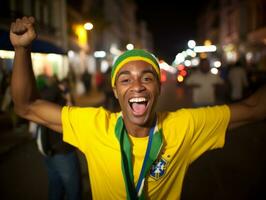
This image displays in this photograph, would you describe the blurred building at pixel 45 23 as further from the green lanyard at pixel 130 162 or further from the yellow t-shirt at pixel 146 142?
the green lanyard at pixel 130 162

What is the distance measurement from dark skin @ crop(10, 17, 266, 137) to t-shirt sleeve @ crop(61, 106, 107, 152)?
0.07 metres

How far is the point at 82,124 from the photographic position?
2475 mm

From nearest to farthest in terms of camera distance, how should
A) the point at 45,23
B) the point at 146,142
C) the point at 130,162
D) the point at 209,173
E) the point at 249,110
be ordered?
the point at 130,162 → the point at 146,142 → the point at 249,110 → the point at 209,173 → the point at 45,23

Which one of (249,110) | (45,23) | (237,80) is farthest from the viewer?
(45,23)

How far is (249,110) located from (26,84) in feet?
4.62

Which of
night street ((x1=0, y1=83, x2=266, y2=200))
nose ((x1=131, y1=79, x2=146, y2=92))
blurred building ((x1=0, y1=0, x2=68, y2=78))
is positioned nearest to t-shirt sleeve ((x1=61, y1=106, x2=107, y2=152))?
nose ((x1=131, y1=79, x2=146, y2=92))

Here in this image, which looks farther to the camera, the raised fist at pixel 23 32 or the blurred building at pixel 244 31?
the blurred building at pixel 244 31

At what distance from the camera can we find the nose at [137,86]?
7.85 ft

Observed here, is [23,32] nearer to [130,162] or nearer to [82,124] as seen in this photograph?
[82,124]

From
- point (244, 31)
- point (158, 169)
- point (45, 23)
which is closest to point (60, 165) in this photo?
point (158, 169)

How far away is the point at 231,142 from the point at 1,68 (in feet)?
32.9

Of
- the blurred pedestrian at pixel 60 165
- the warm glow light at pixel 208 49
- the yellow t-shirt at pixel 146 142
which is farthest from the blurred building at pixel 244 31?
the yellow t-shirt at pixel 146 142

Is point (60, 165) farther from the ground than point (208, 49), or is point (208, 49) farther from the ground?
point (208, 49)

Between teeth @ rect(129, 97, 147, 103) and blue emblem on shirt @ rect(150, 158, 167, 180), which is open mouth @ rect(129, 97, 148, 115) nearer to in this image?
teeth @ rect(129, 97, 147, 103)
